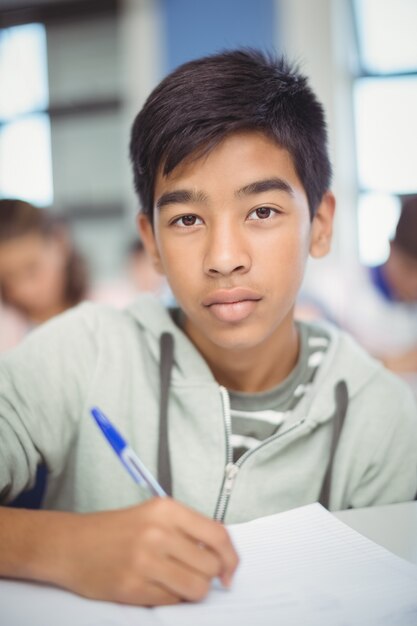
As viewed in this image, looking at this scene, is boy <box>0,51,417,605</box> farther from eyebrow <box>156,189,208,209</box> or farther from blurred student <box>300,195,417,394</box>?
blurred student <box>300,195,417,394</box>

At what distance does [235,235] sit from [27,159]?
3.81 metres

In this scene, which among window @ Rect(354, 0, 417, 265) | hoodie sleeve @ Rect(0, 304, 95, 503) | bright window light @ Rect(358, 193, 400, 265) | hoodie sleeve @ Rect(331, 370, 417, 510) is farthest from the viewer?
bright window light @ Rect(358, 193, 400, 265)

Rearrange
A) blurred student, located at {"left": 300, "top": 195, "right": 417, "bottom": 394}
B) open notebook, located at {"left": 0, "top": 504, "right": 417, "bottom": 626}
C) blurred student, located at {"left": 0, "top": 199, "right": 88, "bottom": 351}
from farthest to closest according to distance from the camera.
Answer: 1. blurred student, located at {"left": 300, "top": 195, "right": 417, "bottom": 394}
2. blurred student, located at {"left": 0, "top": 199, "right": 88, "bottom": 351}
3. open notebook, located at {"left": 0, "top": 504, "right": 417, "bottom": 626}

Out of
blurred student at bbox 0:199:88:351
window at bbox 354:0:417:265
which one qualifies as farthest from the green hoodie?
window at bbox 354:0:417:265

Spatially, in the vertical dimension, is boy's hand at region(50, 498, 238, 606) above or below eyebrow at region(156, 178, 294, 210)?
below

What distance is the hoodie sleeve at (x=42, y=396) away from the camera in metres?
0.65

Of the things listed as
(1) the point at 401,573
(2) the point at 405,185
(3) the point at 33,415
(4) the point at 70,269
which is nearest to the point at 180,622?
(1) the point at 401,573

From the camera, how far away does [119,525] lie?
0.46 metres

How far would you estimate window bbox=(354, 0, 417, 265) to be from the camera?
10.1 ft

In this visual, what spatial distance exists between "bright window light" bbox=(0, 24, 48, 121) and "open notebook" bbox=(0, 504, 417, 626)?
4.08 meters

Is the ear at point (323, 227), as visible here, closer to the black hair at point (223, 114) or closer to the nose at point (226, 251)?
the black hair at point (223, 114)

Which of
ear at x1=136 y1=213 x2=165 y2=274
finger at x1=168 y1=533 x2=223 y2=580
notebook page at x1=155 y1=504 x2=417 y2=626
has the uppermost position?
ear at x1=136 y1=213 x2=165 y2=274

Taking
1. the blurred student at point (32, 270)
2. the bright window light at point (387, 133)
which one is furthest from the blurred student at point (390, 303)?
the blurred student at point (32, 270)

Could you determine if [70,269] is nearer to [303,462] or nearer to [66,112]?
[303,462]
